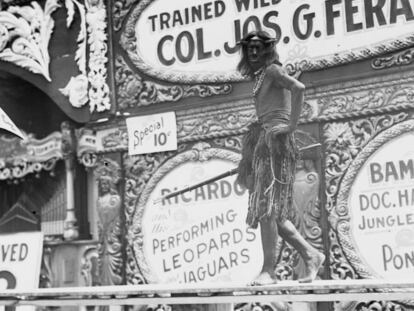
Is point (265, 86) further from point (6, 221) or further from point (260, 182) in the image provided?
point (6, 221)

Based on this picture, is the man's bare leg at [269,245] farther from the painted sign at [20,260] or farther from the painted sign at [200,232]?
the painted sign at [20,260]

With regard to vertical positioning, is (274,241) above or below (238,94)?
below

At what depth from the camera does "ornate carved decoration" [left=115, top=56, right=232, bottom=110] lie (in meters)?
6.15

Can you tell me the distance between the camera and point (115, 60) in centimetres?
663

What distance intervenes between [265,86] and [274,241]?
2.54 ft

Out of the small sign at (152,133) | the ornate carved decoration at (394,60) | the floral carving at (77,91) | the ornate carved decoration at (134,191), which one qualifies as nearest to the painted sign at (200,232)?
the ornate carved decoration at (134,191)

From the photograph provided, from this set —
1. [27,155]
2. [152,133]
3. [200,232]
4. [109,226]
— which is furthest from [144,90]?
[27,155]

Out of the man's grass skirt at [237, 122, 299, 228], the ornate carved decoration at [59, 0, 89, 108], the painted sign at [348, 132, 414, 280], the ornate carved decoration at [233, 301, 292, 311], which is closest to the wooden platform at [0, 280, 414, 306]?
the man's grass skirt at [237, 122, 299, 228]

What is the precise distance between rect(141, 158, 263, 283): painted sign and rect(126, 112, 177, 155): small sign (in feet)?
0.76

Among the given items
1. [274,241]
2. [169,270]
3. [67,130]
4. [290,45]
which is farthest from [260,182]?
[67,130]

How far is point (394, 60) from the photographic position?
533 centimetres

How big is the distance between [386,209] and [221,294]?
1.84 m

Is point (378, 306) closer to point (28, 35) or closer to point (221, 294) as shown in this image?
point (221, 294)

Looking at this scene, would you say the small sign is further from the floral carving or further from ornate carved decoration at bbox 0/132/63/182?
ornate carved decoration at bbox 0/132/63/182
